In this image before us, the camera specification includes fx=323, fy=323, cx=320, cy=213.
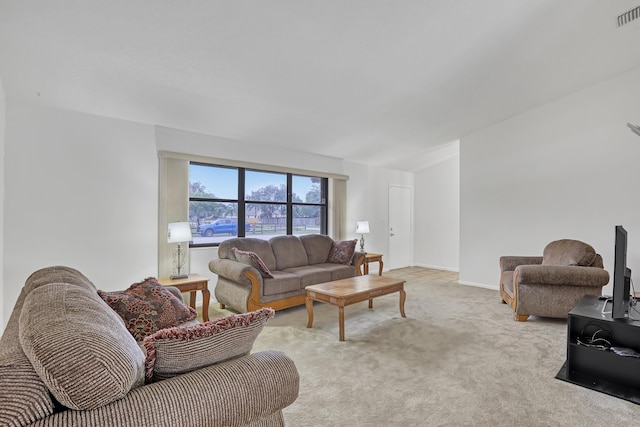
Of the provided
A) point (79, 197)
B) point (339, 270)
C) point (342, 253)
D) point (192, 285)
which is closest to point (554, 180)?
point (342, 253)

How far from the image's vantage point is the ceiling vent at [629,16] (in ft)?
9.64

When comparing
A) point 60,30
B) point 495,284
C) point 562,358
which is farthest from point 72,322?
point 495,284

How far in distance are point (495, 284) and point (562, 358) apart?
2.67m

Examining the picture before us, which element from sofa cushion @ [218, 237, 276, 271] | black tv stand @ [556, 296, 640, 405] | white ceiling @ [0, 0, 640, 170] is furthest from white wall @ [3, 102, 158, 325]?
black tv stand @ [556, 296, 640, 405]

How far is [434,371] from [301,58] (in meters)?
2.83

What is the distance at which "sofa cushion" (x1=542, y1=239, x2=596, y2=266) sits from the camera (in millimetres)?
3586

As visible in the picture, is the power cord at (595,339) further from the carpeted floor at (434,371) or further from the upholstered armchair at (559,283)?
the upholstered armchair at (559,283)

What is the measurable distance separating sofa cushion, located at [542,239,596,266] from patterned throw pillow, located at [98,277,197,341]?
4018mm

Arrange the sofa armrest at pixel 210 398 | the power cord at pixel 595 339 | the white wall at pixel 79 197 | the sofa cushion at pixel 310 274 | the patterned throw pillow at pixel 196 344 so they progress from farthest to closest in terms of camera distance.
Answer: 1. the sofa cushion at pixel 310 274
2. the white wall at pixel 79 197
3. the power cord at pixel 595 339
4. the patterned throw pillow at pixel 196 344
5. the sofa armrest at pixel 210 398

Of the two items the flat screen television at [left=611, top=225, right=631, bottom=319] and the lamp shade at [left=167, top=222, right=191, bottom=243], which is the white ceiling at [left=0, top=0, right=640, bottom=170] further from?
the flat screen television at [left=611, top=225, right=631, bottom=319]

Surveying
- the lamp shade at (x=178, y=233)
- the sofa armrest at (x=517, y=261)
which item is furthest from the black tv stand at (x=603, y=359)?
the lamp shade at (x=178, y=233)

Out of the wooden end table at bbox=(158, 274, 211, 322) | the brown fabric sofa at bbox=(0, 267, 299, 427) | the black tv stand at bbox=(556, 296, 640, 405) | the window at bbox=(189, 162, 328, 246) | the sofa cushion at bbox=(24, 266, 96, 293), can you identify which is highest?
the window at bbox=(189, 162, 328, 246)

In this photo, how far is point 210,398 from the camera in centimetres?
102

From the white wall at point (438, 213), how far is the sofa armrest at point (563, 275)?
125 inches
